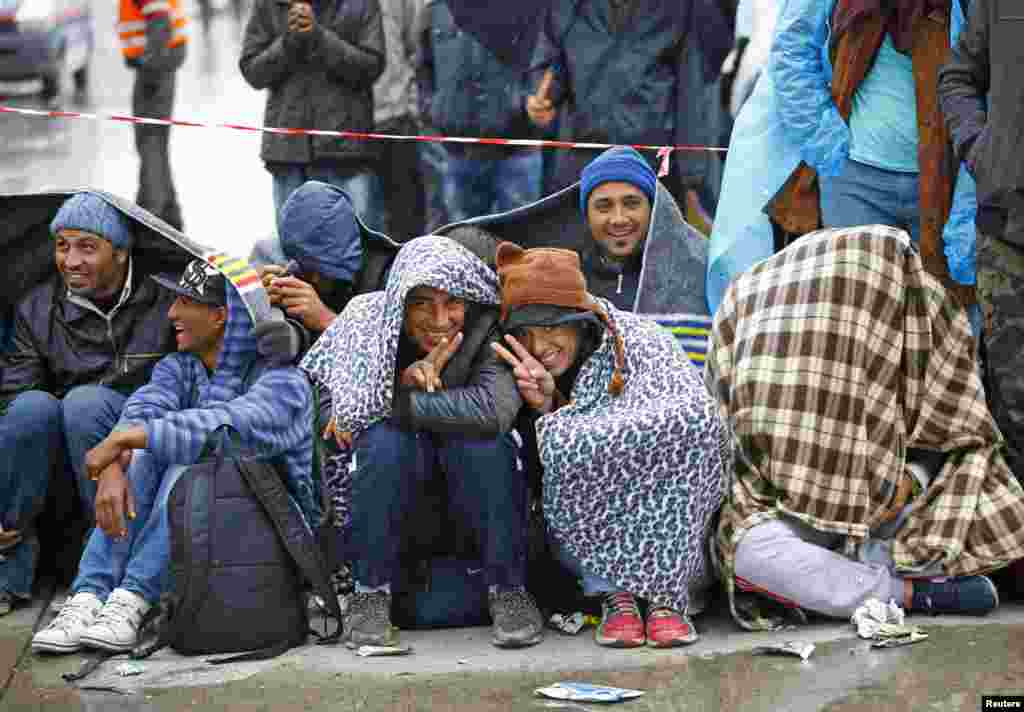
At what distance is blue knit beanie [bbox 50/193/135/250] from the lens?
5.78 metres

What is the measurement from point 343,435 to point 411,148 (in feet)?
14.0

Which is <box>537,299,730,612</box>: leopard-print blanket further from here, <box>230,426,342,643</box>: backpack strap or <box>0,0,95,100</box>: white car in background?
<box>0,0,95,100</box>: white car in background

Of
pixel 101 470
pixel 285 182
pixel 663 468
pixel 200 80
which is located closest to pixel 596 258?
pixel 663 468

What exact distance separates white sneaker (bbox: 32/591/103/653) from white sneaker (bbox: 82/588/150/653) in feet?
0.08

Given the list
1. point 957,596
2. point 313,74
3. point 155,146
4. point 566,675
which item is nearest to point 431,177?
point 313,74

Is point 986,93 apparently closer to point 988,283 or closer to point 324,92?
point 988,283

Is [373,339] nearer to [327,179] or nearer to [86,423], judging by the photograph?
[86,423]

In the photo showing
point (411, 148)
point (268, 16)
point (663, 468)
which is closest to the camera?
point (663, 468)

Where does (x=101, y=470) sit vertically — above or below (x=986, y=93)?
below

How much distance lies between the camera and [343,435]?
5387 mm

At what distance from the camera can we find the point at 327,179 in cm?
862

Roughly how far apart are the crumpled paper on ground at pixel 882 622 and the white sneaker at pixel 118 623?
6.61ft

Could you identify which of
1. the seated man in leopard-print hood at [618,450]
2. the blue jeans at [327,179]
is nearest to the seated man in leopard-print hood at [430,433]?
the seated man in leopard-print hood at [618,450]

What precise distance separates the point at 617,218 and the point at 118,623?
2.06 m
